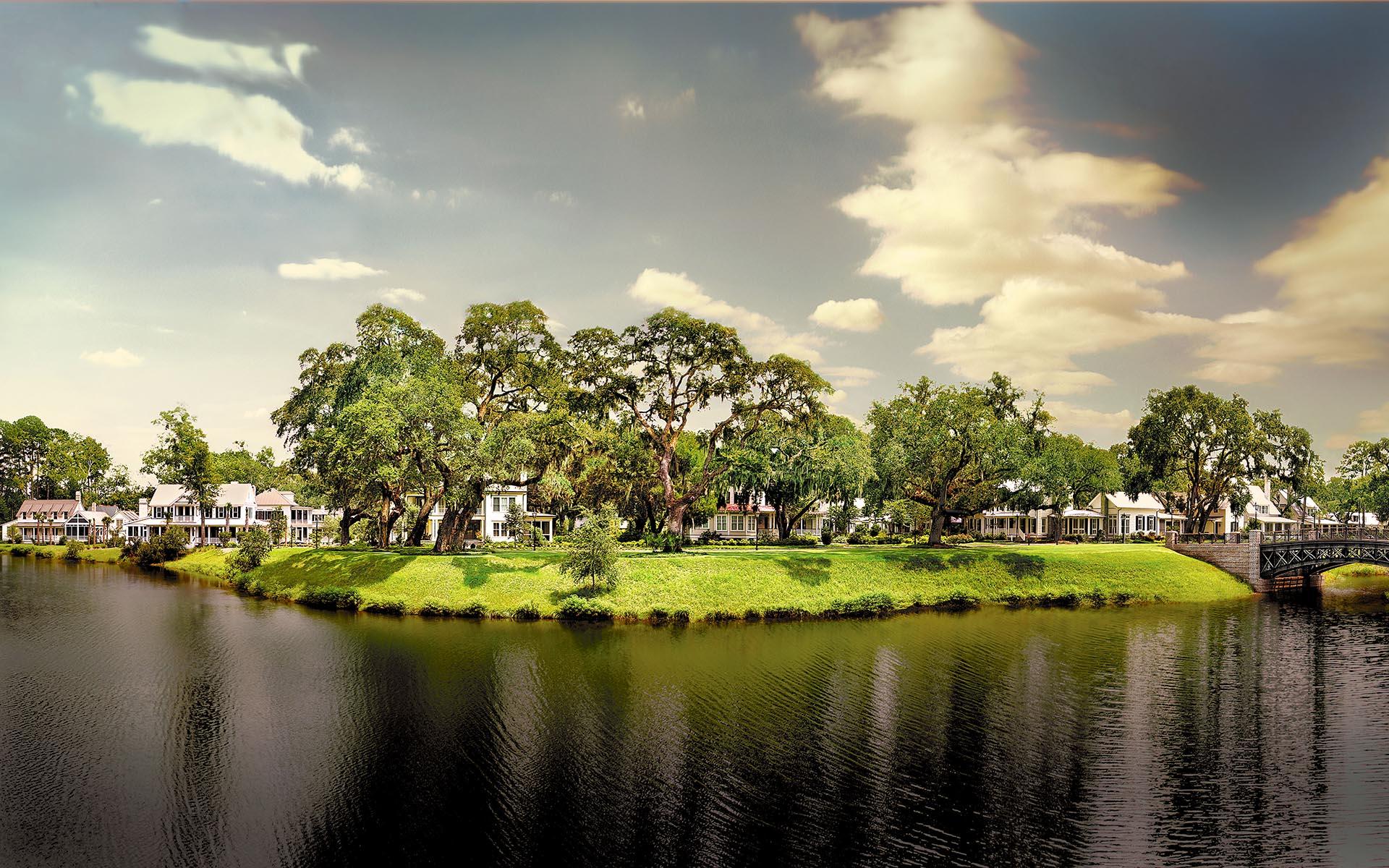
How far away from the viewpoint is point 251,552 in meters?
64.4

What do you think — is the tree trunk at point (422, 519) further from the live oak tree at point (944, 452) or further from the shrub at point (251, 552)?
the live oak tree at point (944, 452)

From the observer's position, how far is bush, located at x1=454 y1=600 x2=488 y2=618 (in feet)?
150

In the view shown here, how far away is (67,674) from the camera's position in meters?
31.8

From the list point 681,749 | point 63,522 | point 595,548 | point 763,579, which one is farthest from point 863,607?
point 63,522

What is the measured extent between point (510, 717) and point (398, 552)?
124 feet

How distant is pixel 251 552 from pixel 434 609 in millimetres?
28809

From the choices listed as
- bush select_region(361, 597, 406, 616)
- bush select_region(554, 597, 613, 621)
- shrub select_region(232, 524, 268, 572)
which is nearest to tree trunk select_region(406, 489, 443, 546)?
bush select_region(361, 597, 406, 616)

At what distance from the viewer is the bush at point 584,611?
147 ft

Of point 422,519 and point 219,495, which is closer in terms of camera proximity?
point 422,519

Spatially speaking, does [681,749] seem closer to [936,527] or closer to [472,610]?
[472,610]

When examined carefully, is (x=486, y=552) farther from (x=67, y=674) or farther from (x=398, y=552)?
(x=67, y=674)

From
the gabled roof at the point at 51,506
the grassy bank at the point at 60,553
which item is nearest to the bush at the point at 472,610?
the grassy bank at the point at 60,553

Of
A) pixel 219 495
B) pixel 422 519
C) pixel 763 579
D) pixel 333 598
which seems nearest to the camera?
pixel 333 598

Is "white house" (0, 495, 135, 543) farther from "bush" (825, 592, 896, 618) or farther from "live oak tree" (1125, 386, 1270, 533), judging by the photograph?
"live oak tree" (1125, 386, 1270, 533)
